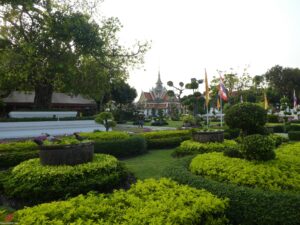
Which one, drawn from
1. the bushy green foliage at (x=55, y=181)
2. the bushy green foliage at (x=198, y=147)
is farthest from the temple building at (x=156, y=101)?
the bushy green foliage at (x=55, y=181)

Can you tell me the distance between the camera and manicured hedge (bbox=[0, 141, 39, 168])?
10.4 metres

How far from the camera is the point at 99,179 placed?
7.18m

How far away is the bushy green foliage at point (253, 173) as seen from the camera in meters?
5.64

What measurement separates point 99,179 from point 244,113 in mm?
6159

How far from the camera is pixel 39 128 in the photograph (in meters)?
21.8

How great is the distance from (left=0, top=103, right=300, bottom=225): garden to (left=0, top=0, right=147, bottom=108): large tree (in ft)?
37.1

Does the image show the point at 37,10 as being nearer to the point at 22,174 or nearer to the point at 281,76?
the point at 22,174

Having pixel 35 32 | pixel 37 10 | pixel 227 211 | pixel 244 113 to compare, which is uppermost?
pixel 37 10

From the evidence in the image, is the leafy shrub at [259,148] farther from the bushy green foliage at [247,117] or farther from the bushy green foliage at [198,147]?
the bushy green foliage at [198,147]

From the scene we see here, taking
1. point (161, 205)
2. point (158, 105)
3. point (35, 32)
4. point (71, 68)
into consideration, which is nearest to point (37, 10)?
point (35, 32)

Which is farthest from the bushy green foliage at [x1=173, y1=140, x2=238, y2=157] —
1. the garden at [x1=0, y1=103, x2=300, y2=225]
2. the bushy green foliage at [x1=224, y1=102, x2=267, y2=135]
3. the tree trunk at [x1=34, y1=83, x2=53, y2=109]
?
the tree trunk at [x1=34, y1=83, x2=53, y2=109]

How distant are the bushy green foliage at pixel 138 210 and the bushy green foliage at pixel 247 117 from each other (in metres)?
5.88

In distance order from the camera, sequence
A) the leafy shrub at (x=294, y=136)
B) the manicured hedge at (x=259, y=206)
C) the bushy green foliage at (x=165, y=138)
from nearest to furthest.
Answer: the manicured hedge at (x=259, y=206) → the bushy green foliage at (x=165, y=138) → the leafy shrub at (x=294, y=136)

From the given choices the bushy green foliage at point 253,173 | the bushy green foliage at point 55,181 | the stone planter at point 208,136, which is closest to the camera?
the bushy green foliage at point 253,173
